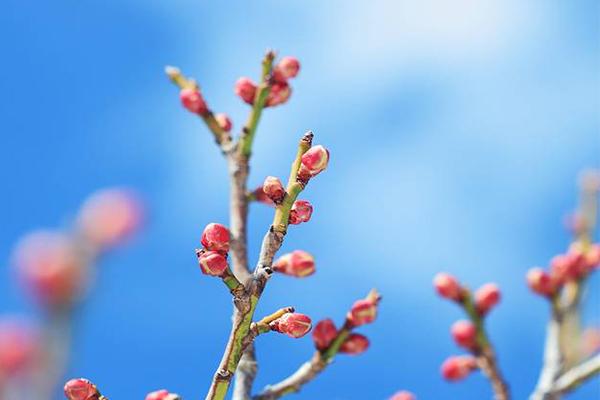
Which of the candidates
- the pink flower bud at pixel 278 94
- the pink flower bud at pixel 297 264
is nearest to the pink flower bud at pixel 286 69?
the pink flower bud at pixel 278 94

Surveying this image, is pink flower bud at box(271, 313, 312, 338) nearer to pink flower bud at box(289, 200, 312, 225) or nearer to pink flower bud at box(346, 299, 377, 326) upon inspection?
pink flower bud at box(289, 200, 312, 225)

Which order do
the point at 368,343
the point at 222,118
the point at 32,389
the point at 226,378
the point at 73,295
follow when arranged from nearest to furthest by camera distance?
the point at 32,389 → the point at 73,295 → the point at 226,378 → the point at 368,343 → the point at 222,118

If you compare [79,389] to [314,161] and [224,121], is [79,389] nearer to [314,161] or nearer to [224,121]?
[314,161]

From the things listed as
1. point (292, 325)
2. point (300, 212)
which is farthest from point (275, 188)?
point (292, 325)

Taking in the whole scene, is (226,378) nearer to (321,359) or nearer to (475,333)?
(321,359)

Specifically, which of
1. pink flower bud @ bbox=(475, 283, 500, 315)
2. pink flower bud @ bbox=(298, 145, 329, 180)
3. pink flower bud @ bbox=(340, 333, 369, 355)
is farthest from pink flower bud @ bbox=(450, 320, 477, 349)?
pink flower bud @ bbox=(298, 145, 329, 180)

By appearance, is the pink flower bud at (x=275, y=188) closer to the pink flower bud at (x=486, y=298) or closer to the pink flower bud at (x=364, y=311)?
the pink flower bud at (x=364, y=311)

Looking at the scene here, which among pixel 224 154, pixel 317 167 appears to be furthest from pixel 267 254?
pixel 224 154
